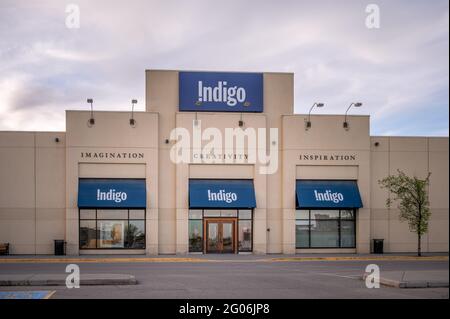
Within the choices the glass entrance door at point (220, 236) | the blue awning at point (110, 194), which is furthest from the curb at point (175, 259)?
the glass entrance door at point (220, 236)

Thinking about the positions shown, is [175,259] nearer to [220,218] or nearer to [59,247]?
[220,218]

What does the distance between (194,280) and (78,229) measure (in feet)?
52.6

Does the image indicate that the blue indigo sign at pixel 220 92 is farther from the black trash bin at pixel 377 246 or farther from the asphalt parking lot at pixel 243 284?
the asphalt parking lot at pixel 243 284

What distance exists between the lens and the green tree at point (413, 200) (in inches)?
1329

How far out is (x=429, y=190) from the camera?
122 feet

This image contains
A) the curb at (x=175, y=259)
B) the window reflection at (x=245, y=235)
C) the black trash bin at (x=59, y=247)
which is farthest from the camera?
the window reflection at (x=245, y=235)

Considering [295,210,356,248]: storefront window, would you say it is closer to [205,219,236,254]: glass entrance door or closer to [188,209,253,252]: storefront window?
[188,209,253,252]: storefront window

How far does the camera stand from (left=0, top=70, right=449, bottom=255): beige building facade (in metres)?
34.2

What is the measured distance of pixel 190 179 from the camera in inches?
1371

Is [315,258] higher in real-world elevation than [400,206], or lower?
lower

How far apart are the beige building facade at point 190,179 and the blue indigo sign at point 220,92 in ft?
0.30
